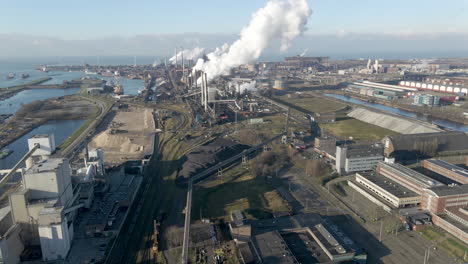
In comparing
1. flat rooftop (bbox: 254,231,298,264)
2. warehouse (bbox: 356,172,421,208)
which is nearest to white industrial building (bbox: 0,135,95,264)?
flat rooftop (bbox: 254,231,298,264)

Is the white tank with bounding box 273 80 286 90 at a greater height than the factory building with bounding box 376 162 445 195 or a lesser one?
greater

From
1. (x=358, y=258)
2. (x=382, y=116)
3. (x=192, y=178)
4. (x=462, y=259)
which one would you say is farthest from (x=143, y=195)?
(x=382, y=116)

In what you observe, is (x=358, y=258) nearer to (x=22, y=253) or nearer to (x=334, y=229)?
(x=334, y=229)

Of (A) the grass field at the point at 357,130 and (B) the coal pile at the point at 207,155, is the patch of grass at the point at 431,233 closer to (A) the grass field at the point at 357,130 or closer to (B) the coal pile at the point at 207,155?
(B) the coal pile at the point at 207,155

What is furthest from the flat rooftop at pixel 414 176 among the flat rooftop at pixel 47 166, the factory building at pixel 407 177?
the flat rooftop at pixel 47 166

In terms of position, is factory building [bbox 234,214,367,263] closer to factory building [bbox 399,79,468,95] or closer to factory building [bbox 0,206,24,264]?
factory building [bbox 0,206,24,264]

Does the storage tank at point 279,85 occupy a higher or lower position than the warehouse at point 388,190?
higher
